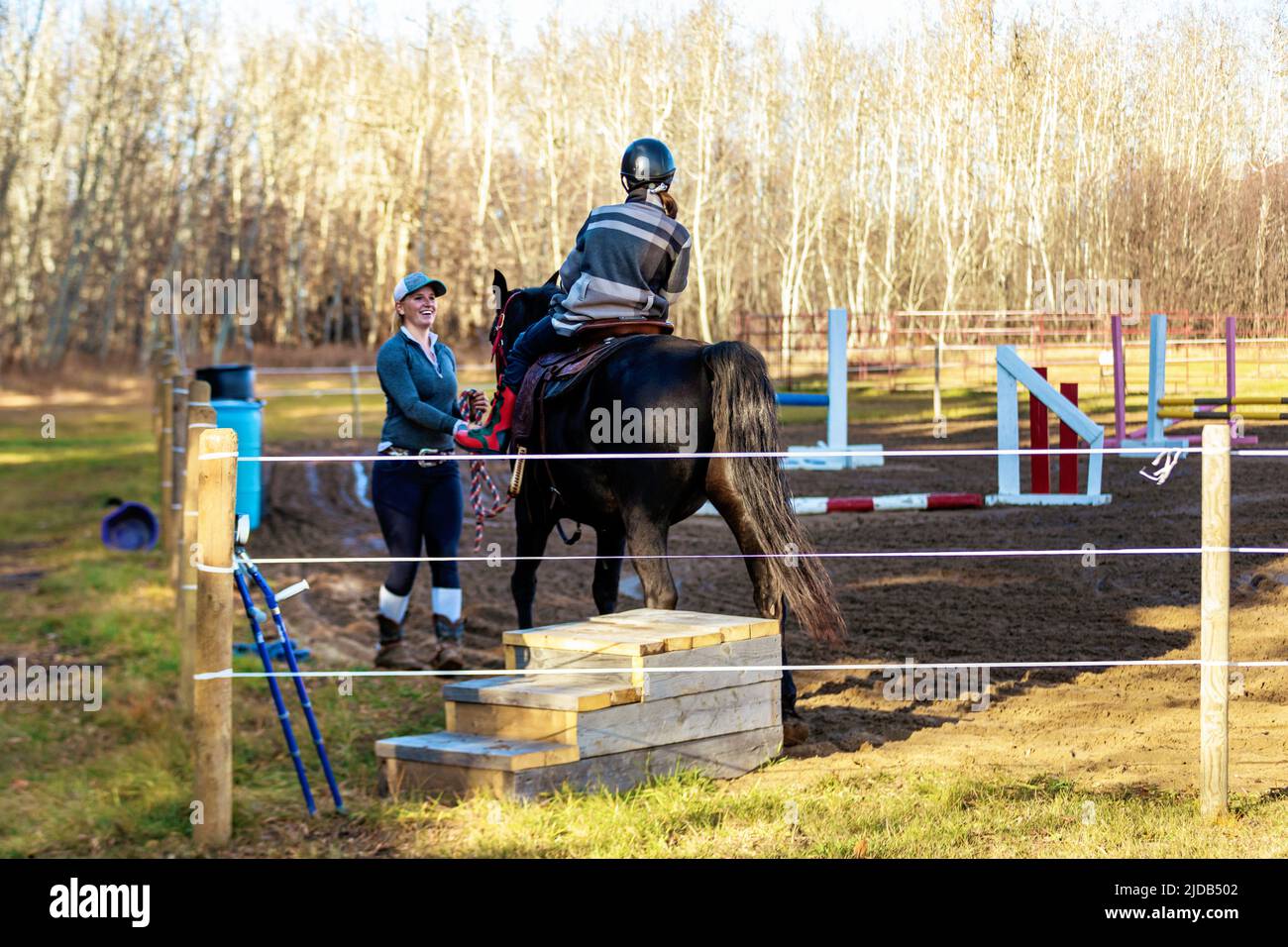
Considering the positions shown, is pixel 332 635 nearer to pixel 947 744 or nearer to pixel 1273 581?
pixel 947 744

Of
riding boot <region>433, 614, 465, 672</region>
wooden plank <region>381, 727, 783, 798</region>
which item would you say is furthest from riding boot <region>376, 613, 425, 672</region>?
wooden plank <region>381, 727, 783, 798</region>

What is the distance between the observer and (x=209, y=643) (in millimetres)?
4500

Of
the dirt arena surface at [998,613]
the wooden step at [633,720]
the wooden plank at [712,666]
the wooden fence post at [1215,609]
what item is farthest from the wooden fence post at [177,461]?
the wooden fence post at [1215,609]

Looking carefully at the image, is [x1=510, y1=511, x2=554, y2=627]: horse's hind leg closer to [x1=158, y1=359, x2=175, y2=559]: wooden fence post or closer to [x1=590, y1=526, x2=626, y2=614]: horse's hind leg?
[x1=590, y1=526, x2=626, y2=614]: horse's hind leg

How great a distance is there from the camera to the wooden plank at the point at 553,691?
4625 millimetres

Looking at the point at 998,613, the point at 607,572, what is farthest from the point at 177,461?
the point at 998,613

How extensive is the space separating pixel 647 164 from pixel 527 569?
6.66 ft

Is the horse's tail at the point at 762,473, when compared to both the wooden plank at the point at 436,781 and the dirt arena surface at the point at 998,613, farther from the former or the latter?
the wooden plank at the point at 436,781

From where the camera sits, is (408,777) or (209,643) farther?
(408,777)

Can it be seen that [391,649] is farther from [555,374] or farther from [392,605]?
[555,374]

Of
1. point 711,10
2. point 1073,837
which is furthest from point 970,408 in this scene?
point 711,10

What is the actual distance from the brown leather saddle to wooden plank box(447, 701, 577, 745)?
1492mm

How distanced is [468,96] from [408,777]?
3191 cm

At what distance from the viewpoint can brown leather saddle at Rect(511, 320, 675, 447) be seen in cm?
579
